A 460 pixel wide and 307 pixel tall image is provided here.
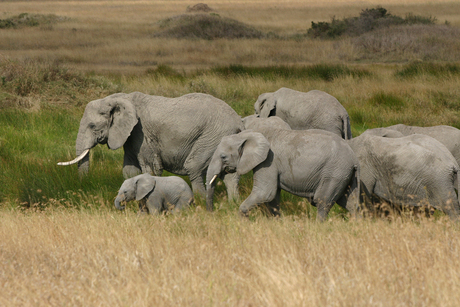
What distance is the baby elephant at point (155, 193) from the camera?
632 cm

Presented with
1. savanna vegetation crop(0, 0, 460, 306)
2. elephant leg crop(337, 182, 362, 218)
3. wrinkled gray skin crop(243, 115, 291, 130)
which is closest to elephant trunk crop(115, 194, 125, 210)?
savanna vegetation crop(0, 0, 460, 306)

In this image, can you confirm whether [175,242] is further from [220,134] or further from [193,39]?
[193,39]

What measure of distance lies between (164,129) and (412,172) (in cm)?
304

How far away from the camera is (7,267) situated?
4211 mm

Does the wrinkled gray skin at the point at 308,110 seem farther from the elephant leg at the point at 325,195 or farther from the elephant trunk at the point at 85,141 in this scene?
the elephant leg at the point at 325,195

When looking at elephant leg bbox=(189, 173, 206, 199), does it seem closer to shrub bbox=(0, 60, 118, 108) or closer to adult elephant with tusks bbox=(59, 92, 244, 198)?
adult elephant with tusks bbox=(59, 92, 244, 198)

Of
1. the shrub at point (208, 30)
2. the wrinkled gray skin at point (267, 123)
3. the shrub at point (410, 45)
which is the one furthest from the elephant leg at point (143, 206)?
the shrub at point (208, 30)

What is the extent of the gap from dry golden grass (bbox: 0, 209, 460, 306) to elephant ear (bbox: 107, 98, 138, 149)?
5.43 feet

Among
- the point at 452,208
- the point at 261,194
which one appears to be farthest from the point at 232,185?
the point at 452,208

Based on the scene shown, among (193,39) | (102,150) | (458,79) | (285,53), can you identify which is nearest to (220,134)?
(102,150)

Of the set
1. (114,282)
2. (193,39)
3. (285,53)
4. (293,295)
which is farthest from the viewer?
(193,39)

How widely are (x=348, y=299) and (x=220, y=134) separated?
381 cm

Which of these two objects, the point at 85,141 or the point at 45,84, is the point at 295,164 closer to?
the point at 85,141

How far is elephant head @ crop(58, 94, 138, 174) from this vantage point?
6.97m
